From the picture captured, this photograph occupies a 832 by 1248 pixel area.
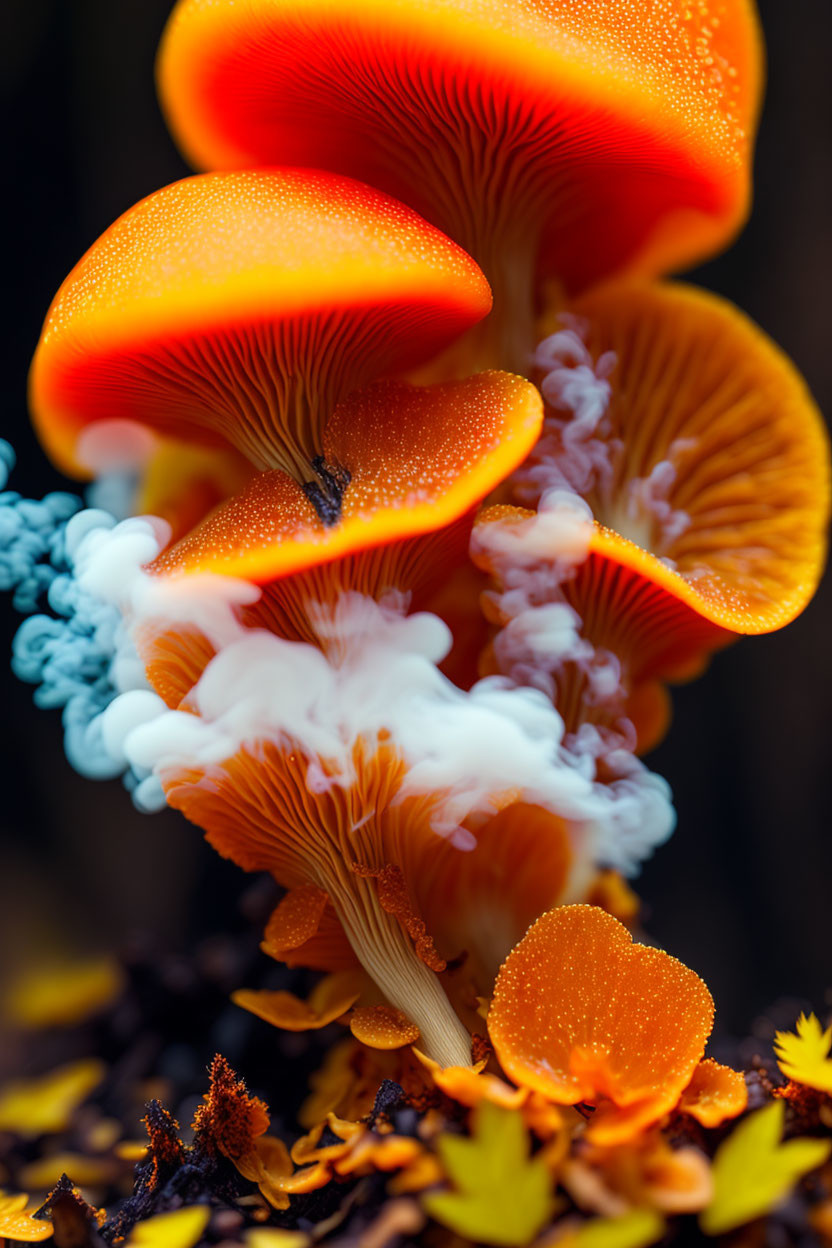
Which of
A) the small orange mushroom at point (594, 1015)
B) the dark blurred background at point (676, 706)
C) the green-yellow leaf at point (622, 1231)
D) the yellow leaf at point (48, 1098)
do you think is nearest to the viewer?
the green-yellow leaf at point (622, 1231)

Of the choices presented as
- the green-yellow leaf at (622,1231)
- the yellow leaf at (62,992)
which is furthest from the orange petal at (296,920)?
the yellow leaf at (62,992)

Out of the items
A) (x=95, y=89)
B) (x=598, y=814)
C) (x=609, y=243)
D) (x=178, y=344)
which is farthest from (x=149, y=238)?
(x=95, y=89)

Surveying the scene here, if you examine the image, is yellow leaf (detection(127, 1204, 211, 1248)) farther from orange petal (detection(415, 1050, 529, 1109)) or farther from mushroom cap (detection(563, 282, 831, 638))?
mushroom cap (detection(563, 282, 831, 638))

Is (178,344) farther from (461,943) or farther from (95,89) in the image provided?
(95,89)

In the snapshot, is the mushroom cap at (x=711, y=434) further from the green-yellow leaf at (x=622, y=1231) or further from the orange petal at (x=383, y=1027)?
the green-yellow leaf at (x=622, y=1231)

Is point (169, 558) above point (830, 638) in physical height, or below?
above

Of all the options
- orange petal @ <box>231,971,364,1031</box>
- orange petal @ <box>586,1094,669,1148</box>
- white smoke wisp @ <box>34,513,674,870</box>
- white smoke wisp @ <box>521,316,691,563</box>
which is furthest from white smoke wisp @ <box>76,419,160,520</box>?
orange petal @ <box>586,1094,669,1148</box>

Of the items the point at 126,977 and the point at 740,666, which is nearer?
the point at 126,977
